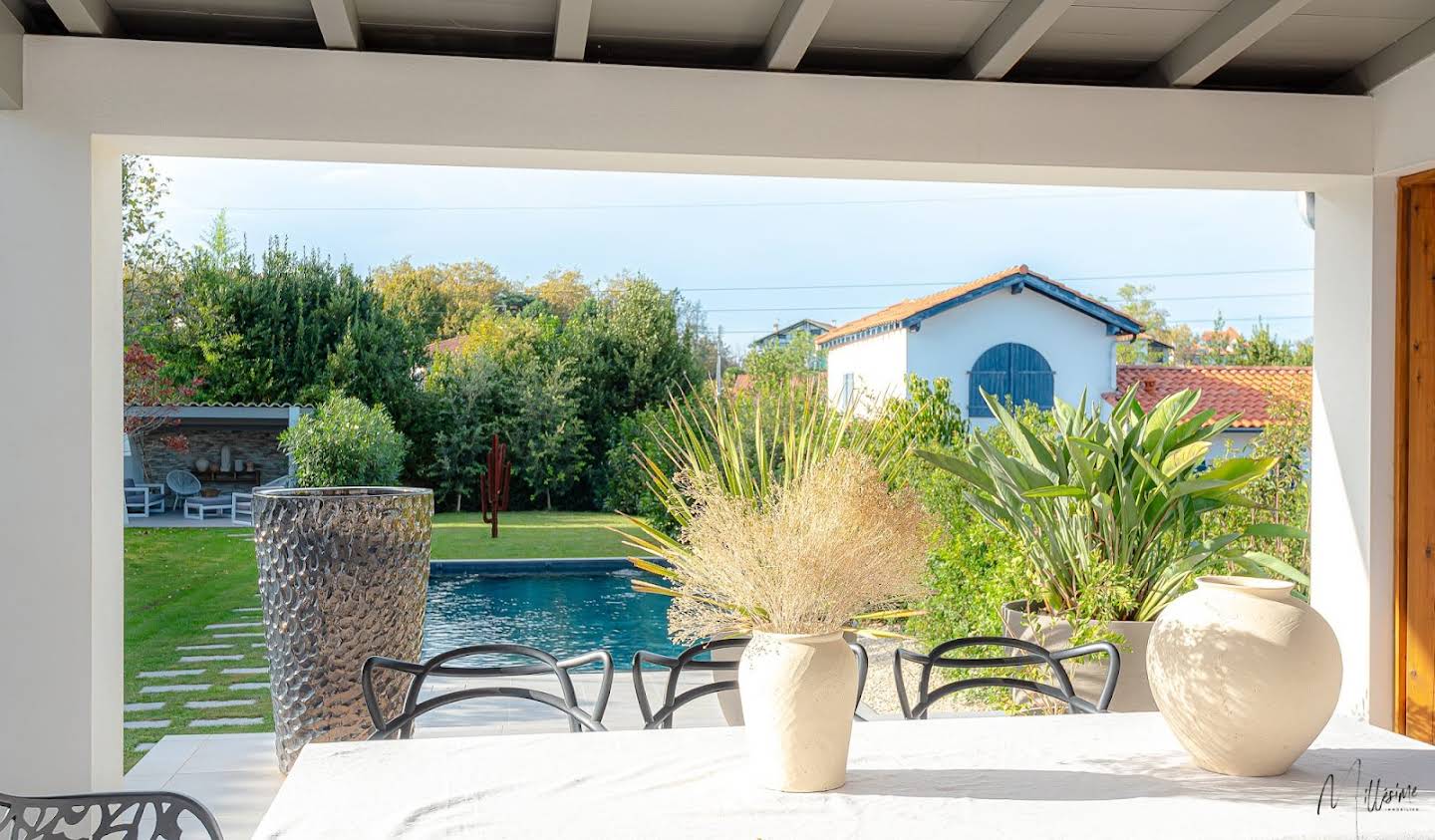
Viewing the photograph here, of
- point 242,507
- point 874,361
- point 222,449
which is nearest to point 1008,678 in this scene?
point 242,507

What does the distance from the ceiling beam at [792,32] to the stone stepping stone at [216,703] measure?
15.2ft

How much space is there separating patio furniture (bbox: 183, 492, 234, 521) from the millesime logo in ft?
53.1

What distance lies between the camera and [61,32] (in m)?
3.12

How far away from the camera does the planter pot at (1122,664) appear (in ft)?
12.2

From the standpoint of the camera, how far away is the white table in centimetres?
165

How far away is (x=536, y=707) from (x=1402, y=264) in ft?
13.8

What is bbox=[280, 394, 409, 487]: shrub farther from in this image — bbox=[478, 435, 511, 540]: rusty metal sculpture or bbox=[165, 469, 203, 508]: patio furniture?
bbox=[165, 469, 203, 508]: patio furniture

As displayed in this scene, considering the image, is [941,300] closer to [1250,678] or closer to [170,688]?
[170,688]

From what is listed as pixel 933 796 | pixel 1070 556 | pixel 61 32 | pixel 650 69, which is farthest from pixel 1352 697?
pixel 61 32

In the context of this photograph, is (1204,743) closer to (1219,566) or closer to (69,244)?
(1219,566)

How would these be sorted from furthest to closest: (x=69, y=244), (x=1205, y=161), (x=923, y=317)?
(x=923, y=317) < (x=1205, y=161) < (x=69, y=244)

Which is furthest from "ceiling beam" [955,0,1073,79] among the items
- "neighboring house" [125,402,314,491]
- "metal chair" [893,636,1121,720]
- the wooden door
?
"neighboring house" [125,402,314,491]

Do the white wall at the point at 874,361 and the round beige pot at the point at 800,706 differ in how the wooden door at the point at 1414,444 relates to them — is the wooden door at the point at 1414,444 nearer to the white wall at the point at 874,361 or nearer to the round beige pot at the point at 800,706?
the round beige pot at the point at 800,706

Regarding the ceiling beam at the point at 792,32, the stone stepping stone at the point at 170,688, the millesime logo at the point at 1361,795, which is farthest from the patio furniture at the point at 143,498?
the millesime logo at the point at 1361,795
